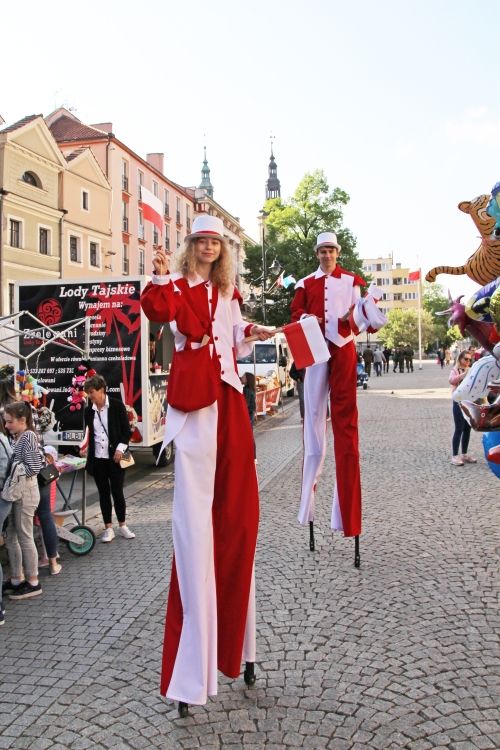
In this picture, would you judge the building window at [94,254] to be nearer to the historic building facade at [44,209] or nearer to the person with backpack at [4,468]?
the historic building facade at [44,209]

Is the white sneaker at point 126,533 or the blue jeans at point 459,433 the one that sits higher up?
the blue jeans at point 459,433

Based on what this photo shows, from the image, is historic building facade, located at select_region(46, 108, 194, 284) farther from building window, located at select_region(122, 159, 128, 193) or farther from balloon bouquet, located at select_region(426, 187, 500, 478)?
balloon bouquet, located at select_region(426, 187, 500, 478)

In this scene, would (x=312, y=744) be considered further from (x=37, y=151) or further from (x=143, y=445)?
(x=37, y=151)

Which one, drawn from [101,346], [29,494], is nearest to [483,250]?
[29,494]

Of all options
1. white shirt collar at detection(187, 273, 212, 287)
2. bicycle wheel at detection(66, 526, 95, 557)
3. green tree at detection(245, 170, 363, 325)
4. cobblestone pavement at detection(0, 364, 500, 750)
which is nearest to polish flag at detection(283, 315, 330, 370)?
white shirt collar at detection(187, 273, 212, 287)

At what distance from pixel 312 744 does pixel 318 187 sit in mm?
41901

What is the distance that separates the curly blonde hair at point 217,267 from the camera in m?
3.14

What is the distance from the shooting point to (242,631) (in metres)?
3.07

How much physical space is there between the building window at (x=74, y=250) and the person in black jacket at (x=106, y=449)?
92.2 feet

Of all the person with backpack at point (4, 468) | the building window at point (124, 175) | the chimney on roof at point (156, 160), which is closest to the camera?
the person with backpack at point (4, 468)

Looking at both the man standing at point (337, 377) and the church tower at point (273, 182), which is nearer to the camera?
the man standing at point (337, 377)

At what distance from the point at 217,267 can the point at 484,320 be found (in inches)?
59.0

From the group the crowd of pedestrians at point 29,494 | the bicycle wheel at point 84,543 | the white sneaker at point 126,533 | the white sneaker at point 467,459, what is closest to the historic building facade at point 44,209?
the white sneaker at point 467,459

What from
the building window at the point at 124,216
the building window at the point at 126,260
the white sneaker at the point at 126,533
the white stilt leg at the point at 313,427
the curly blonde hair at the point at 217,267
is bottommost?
the white sneaker at the point at 126,533
